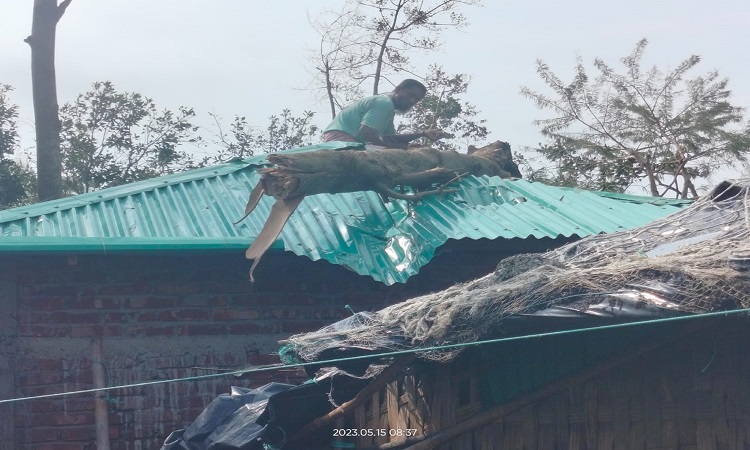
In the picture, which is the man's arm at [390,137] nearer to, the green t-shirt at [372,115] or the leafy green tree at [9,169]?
the green t-shirt at [372,115]

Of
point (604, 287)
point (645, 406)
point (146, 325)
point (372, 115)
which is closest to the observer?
point (604, 287)

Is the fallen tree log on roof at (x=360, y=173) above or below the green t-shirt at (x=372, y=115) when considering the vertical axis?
below

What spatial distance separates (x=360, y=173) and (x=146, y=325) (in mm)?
1947

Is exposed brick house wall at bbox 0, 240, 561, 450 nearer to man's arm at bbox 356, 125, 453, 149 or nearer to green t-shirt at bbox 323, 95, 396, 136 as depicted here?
man's arm at bbox 356, 125, 453, 149

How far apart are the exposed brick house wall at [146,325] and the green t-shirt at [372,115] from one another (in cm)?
229

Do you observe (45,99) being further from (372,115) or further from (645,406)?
(645,406)

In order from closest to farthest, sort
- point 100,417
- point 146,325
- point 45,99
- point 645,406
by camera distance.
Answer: point 645,406 < point 100,417 < point 146,325 < point 45,99

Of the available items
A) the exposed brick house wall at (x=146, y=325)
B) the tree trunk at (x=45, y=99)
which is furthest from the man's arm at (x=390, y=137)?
the tree trunk at (x=45, y=99)

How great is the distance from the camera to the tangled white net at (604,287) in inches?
140

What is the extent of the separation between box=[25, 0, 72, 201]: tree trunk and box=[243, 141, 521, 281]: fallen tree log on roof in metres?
7.24

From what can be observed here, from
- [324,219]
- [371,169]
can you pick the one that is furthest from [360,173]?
[324,219]

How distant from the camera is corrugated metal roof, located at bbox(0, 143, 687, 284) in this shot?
6703 millimetres

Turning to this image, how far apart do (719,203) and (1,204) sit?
11297 millimetres

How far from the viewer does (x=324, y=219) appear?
750cm
